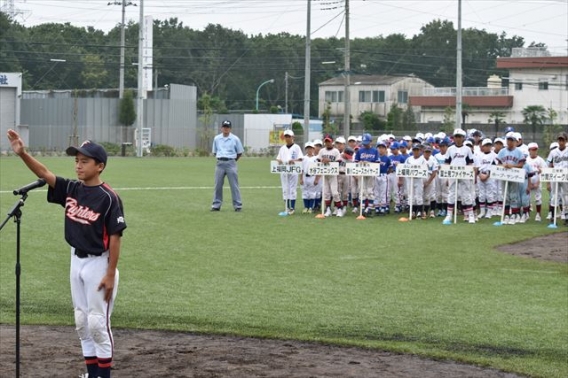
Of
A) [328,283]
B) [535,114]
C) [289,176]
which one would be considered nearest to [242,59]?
[535,114]

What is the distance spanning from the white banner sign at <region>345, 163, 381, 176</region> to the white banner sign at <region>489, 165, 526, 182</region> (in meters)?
2.70

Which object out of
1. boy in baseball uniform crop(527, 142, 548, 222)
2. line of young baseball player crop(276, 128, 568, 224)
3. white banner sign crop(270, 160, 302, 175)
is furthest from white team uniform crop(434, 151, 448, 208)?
white banner sign crop(270, 160, 302, 175)

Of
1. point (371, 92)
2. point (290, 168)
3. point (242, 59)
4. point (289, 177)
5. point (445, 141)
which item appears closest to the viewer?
point (290, 168)

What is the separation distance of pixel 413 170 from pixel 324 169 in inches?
87.3

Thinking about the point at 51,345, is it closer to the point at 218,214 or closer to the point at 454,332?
the point at 454,332

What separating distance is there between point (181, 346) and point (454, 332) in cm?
309

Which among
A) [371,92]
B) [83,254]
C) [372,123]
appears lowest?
[83,254]

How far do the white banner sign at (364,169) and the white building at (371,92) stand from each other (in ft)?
253

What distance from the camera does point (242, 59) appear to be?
112 metres

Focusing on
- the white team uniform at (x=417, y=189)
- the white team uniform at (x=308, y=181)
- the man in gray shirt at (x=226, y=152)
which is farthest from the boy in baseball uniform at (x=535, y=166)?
the man in gray shirt at (x=226, y=152)

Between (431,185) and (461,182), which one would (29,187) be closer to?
(461,182)

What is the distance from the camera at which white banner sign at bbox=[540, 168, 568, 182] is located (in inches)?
904

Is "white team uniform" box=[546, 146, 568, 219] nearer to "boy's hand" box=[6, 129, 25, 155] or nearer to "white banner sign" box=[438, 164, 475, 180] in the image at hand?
"white banner sign" box=[438, 164, 475, 180]

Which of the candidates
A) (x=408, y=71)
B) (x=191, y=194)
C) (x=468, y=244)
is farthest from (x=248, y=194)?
(x=408, y=71)
